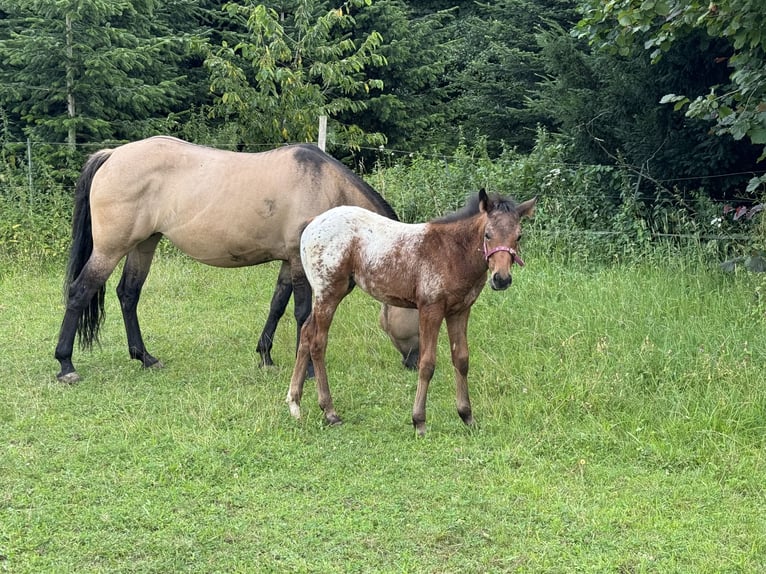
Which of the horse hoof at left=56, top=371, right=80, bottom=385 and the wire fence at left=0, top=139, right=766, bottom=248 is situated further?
the wire fence at left=0, top=139, right=766, bottom=248

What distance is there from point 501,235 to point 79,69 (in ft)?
32.2

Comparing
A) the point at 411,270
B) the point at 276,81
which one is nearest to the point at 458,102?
the point at 276,81

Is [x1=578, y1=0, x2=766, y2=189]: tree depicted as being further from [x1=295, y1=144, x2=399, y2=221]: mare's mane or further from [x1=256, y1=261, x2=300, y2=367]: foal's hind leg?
[x1=256, y1=261, x2=300, y2=367]: foal's hind leg

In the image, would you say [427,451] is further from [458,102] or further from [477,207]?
[458,102]

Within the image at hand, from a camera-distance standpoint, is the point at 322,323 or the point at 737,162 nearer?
the point at 322,323

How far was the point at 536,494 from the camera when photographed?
3.49 m

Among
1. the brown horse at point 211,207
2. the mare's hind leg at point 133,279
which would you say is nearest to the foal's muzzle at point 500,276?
the brown horse at point 211,207

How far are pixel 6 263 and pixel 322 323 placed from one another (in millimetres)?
6971

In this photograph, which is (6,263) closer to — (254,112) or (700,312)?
(254,112)

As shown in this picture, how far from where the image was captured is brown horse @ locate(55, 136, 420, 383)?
5.45 metres

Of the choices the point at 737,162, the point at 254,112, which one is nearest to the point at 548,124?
the point at 254,112

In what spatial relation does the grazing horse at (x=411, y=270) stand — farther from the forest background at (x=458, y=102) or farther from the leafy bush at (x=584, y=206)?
the leafy bush at (x=584, y=206)

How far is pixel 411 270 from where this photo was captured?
4.16 meters

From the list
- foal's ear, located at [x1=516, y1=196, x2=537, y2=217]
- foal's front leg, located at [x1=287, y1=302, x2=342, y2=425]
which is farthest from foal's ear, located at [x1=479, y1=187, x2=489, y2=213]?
foal's front leg, located at [x1=287, y1=302, x2=342, y2=425]
